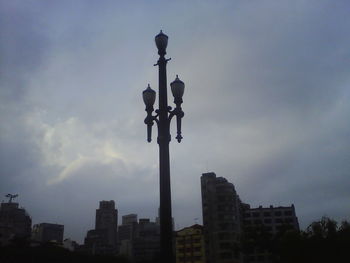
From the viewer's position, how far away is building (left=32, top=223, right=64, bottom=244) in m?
168

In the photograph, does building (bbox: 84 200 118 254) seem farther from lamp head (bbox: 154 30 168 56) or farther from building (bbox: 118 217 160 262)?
lamp head (bbox: 154 30 168 56)

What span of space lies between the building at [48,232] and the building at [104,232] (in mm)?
14138

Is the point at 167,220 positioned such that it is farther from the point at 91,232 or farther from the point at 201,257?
the point at 91,232

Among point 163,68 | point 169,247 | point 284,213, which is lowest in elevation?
point 169,247

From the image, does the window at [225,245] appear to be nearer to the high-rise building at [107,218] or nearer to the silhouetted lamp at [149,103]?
the silhouetted lamp at [149,103]

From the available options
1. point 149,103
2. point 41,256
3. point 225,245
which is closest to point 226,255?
point 225,245

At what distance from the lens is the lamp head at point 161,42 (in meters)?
10.5

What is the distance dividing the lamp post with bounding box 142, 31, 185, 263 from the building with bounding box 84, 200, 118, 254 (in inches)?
5693

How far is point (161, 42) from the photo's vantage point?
10539 millimetres

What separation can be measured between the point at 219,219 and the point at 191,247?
11.6 m

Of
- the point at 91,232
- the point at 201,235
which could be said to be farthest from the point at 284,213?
the point at 91,232

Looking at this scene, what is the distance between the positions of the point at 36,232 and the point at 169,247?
17623cm

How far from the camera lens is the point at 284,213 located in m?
105

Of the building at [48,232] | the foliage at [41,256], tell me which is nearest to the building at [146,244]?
the building at [48,232]
